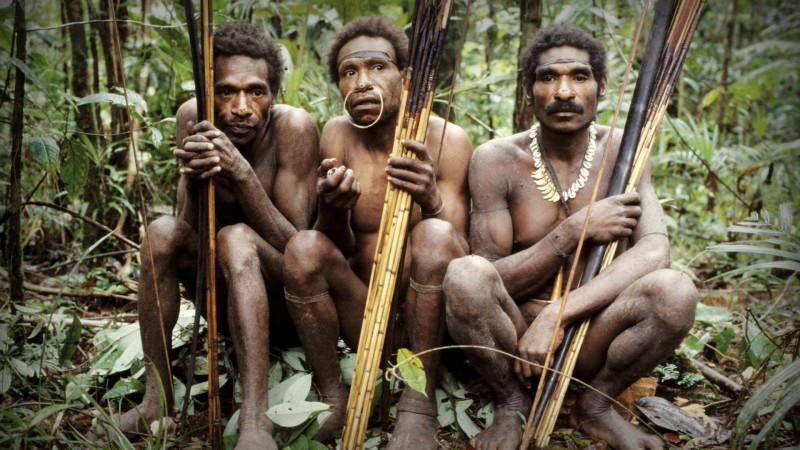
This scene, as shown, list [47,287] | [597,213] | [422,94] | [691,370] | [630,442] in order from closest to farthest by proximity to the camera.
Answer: [422,94]
[630,442]
[597,213]
[691,370]
[47,287]

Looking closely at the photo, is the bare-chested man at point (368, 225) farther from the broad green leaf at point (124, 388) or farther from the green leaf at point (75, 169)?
the green leaf at point (75, 169)

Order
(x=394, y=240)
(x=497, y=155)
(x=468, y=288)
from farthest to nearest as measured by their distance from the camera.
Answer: (x=497, y=155)
(x=468, y=288)
(x=394, y=240)

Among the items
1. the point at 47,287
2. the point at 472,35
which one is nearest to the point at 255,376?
the point at 47,287

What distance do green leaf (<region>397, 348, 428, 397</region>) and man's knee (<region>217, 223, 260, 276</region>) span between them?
2.22 feet

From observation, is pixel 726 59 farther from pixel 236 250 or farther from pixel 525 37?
pixel 236 250

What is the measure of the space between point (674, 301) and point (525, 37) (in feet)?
6.04

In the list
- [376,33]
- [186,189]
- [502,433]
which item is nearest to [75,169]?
[186,189]

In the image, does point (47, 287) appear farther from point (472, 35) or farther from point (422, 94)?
point (472, 35)

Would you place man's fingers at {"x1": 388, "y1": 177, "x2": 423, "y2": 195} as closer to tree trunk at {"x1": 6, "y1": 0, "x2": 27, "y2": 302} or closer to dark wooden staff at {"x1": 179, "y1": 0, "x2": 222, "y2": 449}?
dark wooden staff at {"x1": 179, "y1": 0, "x2": 222, "y2": 449}

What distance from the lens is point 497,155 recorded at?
2703 millimetres

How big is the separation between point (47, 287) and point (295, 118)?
1747 millimetres

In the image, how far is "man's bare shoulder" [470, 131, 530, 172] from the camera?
269cm

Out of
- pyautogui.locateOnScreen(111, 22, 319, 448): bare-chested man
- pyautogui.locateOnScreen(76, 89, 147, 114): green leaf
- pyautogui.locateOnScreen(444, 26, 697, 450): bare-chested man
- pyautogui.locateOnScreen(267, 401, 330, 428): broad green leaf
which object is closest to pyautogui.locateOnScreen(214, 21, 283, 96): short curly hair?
pyautogui.locateOnScreen(111, 22, 319, 448): bare-chested man

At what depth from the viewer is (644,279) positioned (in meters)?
2.29
